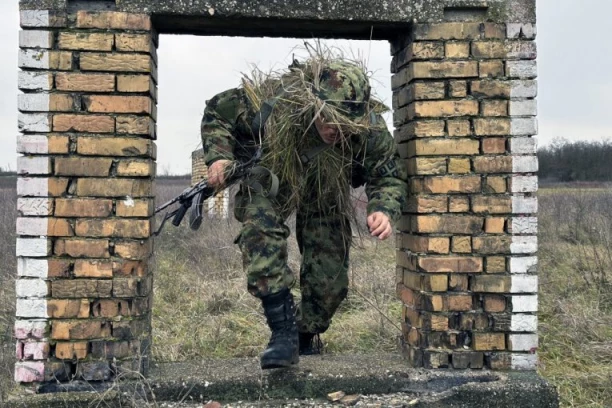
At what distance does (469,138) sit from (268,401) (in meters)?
1.75

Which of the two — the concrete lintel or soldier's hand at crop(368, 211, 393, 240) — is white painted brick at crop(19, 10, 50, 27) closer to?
the concrete lintel

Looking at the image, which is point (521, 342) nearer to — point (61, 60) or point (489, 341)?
point (489, 341)

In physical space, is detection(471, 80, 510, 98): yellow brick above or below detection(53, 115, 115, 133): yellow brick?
above

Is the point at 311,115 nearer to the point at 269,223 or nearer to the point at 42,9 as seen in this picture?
the point at 269,223

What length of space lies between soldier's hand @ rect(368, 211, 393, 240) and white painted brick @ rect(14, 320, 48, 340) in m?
1.71

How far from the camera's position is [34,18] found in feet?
9.39

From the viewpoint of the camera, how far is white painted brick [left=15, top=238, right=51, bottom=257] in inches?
112

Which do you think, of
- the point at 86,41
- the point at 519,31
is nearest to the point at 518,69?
the point at 519,31

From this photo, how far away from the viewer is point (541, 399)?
9.68 feet

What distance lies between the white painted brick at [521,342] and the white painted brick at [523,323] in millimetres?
34

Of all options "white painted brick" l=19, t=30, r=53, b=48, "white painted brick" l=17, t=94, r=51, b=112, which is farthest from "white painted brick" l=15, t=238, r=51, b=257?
"white painted brick" l=19, t=30, r=53, b=48

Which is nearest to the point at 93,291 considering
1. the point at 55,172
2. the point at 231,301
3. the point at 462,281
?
the point at 55,172

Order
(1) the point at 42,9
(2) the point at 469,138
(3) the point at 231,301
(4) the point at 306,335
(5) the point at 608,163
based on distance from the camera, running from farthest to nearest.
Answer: (5) the point at 608,163 → (3) the point at 231,301 → (4) the point at 306,335 → (2) the point at 469,138 → (1) the point at 42,9

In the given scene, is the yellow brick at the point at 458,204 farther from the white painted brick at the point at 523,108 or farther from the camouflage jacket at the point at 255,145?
the white painted brick at the point at 523,108
